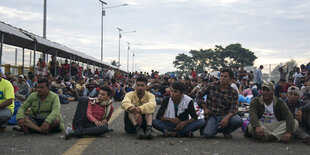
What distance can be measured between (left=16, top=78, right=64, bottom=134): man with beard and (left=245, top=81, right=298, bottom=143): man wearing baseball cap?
11.9 feet

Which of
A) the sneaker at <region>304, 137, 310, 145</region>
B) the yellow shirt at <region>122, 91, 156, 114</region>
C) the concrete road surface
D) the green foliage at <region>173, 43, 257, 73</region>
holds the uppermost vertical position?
the green foliage at <region>173, 43, 257, 73</region>

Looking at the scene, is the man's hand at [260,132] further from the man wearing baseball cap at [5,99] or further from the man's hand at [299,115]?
the man wearing baseball cap at [5,99]

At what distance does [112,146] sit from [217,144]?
176 cm

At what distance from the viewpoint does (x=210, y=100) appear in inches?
255

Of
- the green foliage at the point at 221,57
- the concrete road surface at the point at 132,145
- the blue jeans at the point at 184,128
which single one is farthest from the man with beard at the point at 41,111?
the green foliage at the point at 221,57

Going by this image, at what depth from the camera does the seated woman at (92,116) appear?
5.89m

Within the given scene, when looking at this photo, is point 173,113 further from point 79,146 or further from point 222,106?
point 79,146

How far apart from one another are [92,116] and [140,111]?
89 cm

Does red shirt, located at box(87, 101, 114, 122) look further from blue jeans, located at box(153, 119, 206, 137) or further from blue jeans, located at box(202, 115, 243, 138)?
blue jeans, located at box(202, 115, 243, 138)

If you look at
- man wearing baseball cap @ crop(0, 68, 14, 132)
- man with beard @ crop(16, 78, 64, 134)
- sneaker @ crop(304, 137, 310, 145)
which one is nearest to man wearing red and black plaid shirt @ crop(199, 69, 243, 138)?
sneaker @ crop(304, 137, 310, 145)

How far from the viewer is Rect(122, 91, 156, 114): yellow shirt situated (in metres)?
6.08

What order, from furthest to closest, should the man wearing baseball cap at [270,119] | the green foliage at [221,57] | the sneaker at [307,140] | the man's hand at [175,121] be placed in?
the green foliage at [221,57] → the man's hand at [175,121] → the man wearing baseball cap at [270,119] → the sneaker at [307,140]

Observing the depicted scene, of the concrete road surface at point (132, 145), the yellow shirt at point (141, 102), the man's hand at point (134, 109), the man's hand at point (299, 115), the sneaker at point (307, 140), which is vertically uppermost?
the yellow shirt at point (141, 102)

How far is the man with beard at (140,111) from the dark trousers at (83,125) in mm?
542
